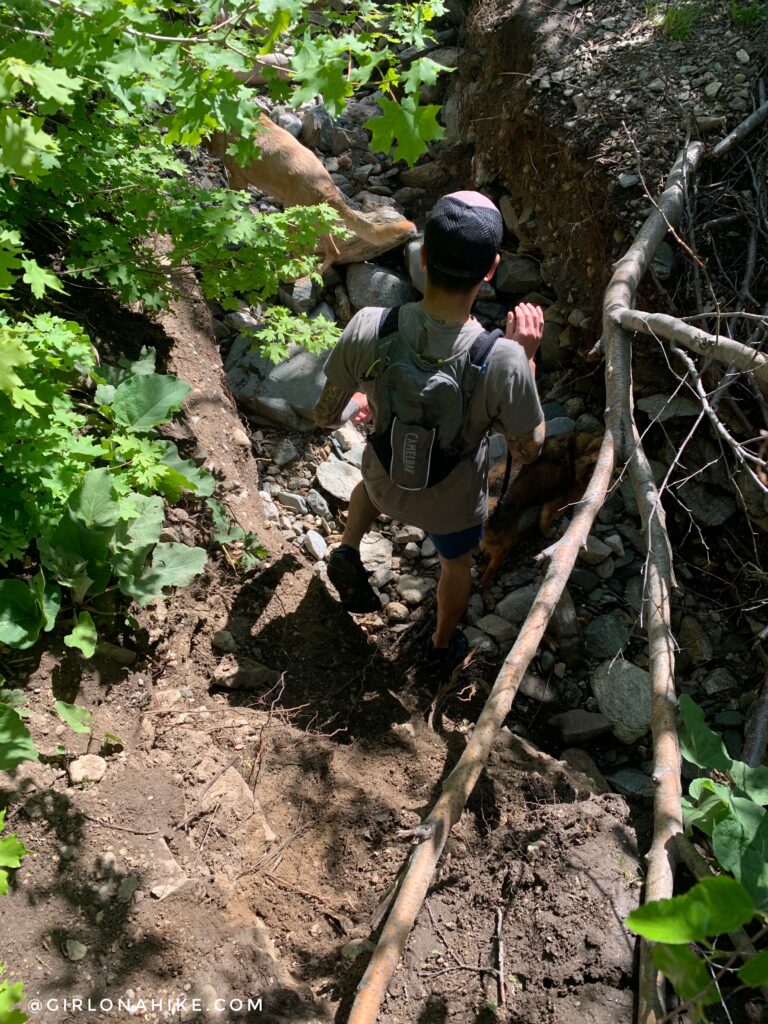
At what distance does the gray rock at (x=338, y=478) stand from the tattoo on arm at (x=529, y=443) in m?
2.13

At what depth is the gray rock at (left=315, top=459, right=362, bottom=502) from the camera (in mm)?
5035

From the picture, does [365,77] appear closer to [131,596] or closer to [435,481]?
[435,481]

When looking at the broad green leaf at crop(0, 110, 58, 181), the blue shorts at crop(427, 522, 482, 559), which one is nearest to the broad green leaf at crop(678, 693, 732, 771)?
the blue shorts at crop(427, 522, 482, 559)

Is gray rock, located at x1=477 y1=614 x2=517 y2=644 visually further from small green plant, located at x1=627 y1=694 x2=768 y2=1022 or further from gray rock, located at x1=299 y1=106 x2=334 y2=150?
gray rock, located at x1=299 y1=106 x2=334 y2=150

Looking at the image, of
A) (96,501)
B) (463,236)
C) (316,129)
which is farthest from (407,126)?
(316,129)

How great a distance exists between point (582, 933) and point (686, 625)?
2.57 m

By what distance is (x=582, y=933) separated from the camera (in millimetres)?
2189

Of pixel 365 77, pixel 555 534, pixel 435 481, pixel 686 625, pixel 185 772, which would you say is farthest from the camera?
pixel 555 534

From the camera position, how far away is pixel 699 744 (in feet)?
8.43

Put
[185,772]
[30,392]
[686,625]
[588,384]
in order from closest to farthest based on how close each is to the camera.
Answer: [30,392], [185,772], [686,625], [588,384]

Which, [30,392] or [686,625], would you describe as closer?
[30,392]

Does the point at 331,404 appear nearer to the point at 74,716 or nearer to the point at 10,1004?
the point at 74,716

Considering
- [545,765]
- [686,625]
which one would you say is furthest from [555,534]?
[545,765]

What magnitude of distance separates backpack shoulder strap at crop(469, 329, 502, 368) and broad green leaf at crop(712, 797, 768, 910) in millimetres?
1677
